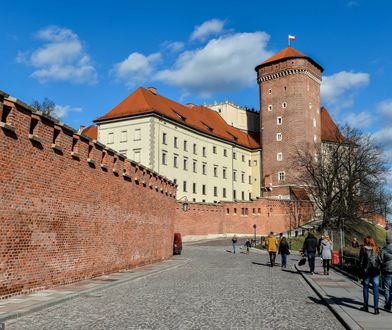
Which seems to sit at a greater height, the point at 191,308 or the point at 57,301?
the point at 57,301

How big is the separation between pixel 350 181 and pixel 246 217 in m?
14.1

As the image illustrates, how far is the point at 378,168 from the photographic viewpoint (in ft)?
164

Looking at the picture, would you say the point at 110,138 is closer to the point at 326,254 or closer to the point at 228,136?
the point at 228,136

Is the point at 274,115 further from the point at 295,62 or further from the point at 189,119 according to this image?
the point at 189,119

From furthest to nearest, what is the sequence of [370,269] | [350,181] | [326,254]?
1. [350,181]
2. [326,254]
3. [370,269]

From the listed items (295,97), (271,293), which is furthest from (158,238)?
(295,97)

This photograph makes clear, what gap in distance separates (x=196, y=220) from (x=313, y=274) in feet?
107

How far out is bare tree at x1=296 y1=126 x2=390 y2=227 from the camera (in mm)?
50406

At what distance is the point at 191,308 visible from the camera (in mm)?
10555

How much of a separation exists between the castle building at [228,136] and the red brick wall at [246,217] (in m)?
4.47

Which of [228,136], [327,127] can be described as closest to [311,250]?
[228,136]

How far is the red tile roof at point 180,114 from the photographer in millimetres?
57809

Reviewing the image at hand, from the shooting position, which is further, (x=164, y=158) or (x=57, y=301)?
(x=164, y=158)

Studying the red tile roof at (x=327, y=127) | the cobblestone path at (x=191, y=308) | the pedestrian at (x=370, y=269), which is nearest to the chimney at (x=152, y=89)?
the red tile roof at (x=327, y=127)
